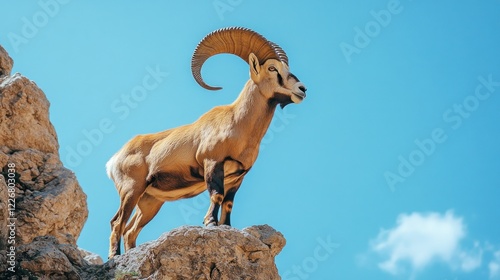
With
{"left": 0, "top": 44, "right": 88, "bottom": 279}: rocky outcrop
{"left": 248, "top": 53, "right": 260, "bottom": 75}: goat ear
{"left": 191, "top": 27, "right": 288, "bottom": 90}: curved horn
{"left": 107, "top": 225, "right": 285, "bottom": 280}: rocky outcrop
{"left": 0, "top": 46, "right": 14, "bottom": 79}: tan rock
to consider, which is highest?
{"left": 191, "top": 27, "right": 288, "bottom": 90}: curved horn

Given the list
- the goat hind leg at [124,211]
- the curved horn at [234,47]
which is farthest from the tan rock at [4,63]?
the curved horn at [234,47]

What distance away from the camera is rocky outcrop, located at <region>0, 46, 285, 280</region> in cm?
1148

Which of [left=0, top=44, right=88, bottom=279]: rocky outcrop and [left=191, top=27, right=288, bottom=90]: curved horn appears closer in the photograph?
[left=0, top=44, right=88, bottom=279]: rocky outcrop

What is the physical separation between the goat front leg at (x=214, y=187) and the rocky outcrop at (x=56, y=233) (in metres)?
1.01

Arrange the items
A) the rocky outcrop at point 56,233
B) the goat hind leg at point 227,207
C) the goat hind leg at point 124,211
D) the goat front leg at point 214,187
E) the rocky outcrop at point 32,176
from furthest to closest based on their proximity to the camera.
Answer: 1. the goat hind leg at point 124,211
2. the goat hind leg at point 227,207
3. the goat front leg at point 214,187
4. the rocky outcrop at point 32,176
5. the rocky outcrop at point 56,233

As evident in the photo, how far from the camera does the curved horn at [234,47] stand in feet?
50.6

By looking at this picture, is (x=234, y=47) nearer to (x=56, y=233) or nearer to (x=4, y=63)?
(x=4, y=63)

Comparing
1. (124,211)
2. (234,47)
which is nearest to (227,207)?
(124,211)

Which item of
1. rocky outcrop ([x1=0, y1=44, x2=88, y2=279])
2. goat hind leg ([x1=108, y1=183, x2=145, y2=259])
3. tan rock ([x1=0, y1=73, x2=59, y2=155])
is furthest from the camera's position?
goat hind leg ([x1=108, y1=183, x2=145, y2=259])

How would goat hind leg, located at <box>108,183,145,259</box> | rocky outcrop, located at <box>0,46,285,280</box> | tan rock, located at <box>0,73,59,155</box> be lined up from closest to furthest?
1. rocky outcrop, located at <box>0,46,285,280</box>
2. tan rock, located at <box>0,73,59,155</box>
3. goat hind leg, located at <box>108,183,145,259</box>

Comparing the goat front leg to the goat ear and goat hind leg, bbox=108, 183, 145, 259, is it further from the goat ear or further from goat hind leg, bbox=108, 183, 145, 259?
the goat ear

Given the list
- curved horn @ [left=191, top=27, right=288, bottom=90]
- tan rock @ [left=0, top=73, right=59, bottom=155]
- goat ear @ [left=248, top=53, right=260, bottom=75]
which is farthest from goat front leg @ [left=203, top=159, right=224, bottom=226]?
tan rock @ [left=0, top=73, right=59, bottom=155]

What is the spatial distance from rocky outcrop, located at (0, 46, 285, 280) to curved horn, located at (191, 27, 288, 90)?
283 centimetres

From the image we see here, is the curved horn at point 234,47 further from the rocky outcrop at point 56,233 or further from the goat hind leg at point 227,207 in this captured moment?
the rocky outcrop at point 56,233
